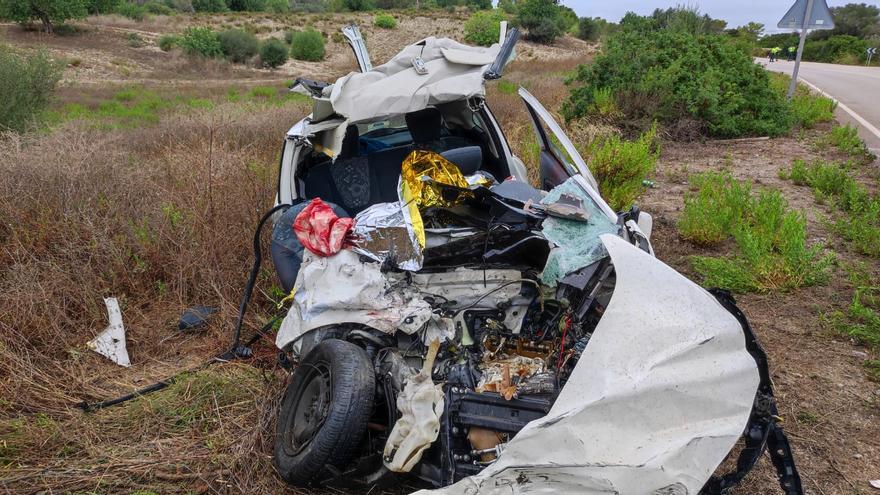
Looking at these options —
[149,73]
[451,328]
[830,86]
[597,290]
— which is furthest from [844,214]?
[149,73]

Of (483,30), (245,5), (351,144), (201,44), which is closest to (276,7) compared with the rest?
(245,5)

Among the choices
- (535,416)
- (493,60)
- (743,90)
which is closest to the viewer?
(535,416)

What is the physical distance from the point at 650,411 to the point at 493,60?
2598 mm

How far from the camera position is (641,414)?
1908mm

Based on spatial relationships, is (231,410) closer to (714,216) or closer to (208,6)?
(714,216)

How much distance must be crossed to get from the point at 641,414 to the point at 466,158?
2454 millimetres

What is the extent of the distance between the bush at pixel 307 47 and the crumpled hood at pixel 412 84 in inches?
1358

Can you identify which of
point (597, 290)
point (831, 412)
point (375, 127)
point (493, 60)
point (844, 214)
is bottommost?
point (831, 412)

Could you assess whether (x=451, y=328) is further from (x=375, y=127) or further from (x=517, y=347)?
(x=375, y=127)

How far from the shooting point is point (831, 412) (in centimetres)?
305

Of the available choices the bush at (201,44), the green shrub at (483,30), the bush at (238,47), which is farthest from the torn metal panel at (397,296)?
the bush at (238,47)

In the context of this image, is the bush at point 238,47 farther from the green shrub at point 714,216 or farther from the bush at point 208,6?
the green shrub at point 714,216

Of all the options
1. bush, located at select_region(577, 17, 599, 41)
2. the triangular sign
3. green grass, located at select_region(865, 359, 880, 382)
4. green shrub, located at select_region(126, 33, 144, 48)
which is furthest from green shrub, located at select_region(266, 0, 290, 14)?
green grass, located at select_region(865, 359, 880, 382)

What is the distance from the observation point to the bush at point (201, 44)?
32400 mm
